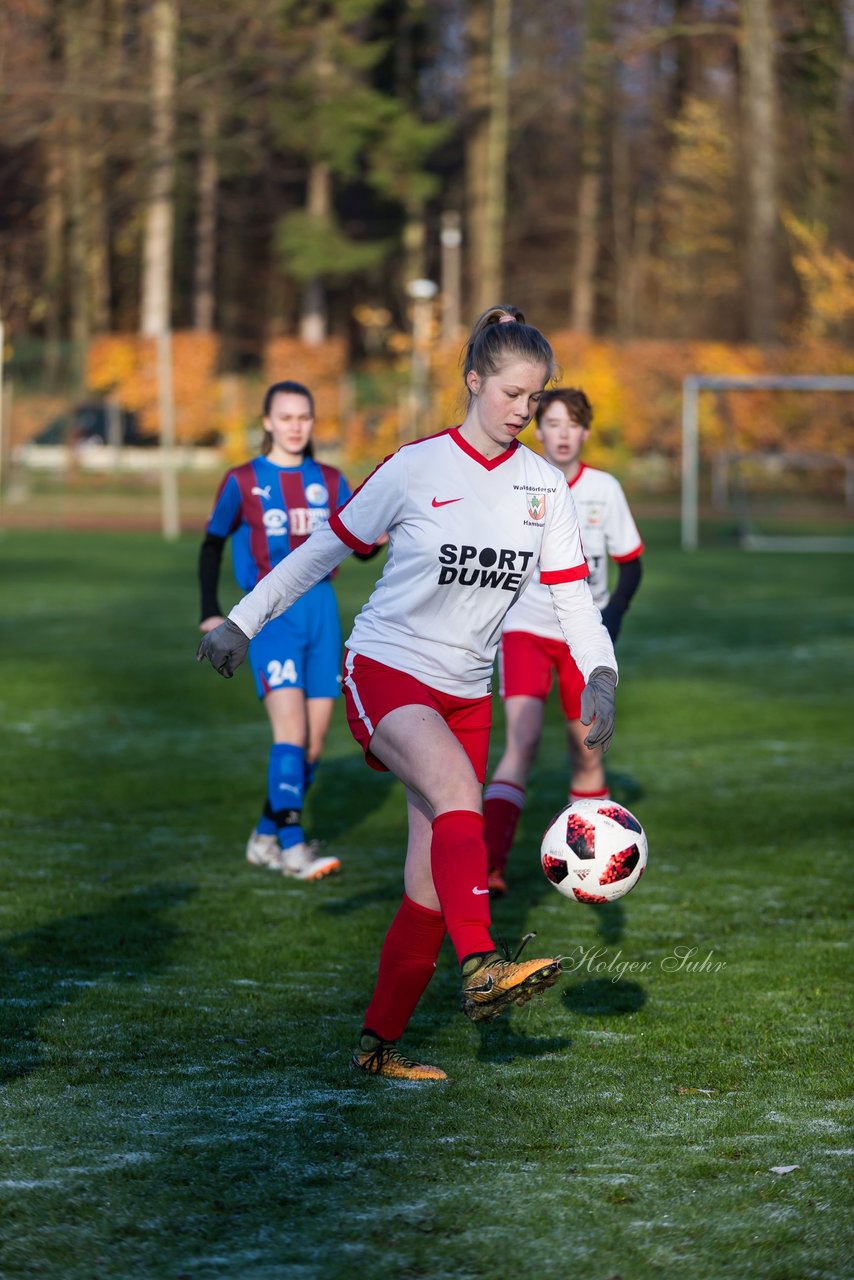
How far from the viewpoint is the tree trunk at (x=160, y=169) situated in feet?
123

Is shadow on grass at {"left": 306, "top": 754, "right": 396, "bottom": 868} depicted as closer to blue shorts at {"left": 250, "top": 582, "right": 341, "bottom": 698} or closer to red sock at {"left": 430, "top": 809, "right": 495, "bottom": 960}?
blue shorts at {"left": 250, "top": 582, "right": 341, "bottom": 698}

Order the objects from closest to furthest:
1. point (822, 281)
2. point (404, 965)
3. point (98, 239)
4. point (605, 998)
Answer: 1. point (404, 965)
2. point (605, 998)
3. point (822, 281)
4. point (98, 239)

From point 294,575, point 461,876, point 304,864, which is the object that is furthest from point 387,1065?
point 304,864

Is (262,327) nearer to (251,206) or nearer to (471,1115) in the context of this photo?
(251,206)

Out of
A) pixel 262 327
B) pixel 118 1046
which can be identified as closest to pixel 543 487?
pixel 118 1046

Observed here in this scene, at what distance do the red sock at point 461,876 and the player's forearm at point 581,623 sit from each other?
1.90ft

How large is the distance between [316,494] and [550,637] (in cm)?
113

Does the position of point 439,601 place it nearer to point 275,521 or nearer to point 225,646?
point 225,646

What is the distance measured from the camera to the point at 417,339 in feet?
125

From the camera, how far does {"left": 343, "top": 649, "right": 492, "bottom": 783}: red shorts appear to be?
4.48m

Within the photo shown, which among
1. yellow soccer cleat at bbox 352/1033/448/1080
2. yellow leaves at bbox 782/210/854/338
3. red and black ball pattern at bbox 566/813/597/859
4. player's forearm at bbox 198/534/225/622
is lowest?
yellow soccer cleat at bbox 352/1033/448/1080

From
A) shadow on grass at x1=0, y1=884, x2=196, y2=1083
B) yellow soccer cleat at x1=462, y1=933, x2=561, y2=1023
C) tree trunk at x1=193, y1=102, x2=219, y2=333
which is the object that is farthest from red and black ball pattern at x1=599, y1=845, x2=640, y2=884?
tree trunk at x1=193, y1=102, x2=219, y2=333

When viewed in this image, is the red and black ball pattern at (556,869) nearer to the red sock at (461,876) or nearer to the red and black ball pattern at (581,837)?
the red and black ball pattern at (581,837)

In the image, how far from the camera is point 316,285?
51.3m
